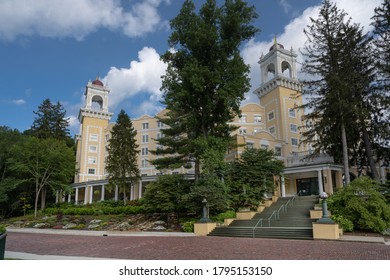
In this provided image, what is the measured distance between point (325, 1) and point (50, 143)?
33.1 m

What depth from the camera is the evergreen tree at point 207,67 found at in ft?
70.6

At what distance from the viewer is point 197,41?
21578 mm

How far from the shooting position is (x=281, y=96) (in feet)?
141

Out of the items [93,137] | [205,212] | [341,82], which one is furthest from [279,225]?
[93,137]

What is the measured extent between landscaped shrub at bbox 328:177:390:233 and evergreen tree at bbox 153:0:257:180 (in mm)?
9234

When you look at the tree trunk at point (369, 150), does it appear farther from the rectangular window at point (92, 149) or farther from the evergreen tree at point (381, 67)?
the rectangular window at point (92, 149)

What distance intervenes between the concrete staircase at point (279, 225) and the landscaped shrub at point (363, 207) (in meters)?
2.05

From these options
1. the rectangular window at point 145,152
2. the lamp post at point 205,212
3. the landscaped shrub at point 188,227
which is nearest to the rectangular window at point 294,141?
the rectangular window at point 145,152

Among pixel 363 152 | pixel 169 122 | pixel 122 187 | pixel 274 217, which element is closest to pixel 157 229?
pixel 274 217

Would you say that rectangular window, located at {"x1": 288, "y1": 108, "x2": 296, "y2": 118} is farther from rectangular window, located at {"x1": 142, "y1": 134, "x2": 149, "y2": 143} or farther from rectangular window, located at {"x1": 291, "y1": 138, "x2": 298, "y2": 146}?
rectangular window, located at {"x1": 142, "y1": 134, "x2": 149, "y2": 143}

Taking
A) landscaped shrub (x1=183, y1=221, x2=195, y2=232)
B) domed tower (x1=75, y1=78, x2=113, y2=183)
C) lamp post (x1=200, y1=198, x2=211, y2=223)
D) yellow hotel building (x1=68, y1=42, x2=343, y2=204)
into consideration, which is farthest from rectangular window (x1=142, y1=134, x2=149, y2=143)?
lamp post (x1=200, y1=198, x2=211, y2=223)

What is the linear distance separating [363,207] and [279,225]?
14.6 feet

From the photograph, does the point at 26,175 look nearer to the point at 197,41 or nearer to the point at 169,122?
the point at 169,122

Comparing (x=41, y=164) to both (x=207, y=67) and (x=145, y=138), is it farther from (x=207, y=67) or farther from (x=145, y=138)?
(x=207, y=67)
